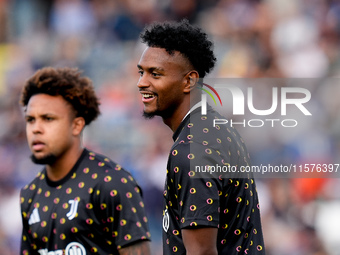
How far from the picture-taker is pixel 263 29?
26.5 ft

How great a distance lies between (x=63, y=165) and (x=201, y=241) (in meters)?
1.75

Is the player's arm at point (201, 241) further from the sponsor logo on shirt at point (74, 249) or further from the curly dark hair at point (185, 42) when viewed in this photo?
the sponsor logo on shirt at point (74, 249)

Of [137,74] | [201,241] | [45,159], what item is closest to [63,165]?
[45,159]

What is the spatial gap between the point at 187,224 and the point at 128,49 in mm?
6154

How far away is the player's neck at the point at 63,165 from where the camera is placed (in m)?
4.32

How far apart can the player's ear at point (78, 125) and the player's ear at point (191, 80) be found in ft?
A: 4.94

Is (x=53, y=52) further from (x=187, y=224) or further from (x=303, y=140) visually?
(x=187, y=224)

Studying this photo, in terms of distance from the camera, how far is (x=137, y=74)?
845 centimetres

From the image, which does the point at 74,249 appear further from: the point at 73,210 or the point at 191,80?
the point at 191,80

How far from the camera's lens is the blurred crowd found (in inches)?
268

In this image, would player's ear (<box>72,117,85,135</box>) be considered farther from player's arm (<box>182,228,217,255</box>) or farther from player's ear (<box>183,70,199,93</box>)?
player's arm (<box>182,228,217,255</box>)

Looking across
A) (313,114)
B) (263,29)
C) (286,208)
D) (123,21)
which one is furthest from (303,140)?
(123,21)

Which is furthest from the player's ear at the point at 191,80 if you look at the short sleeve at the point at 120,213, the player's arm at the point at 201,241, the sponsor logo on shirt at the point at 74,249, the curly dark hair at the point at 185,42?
the sponsor logo on shirt at the point at 74,249

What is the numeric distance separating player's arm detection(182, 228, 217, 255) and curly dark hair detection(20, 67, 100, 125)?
1.92 metres
